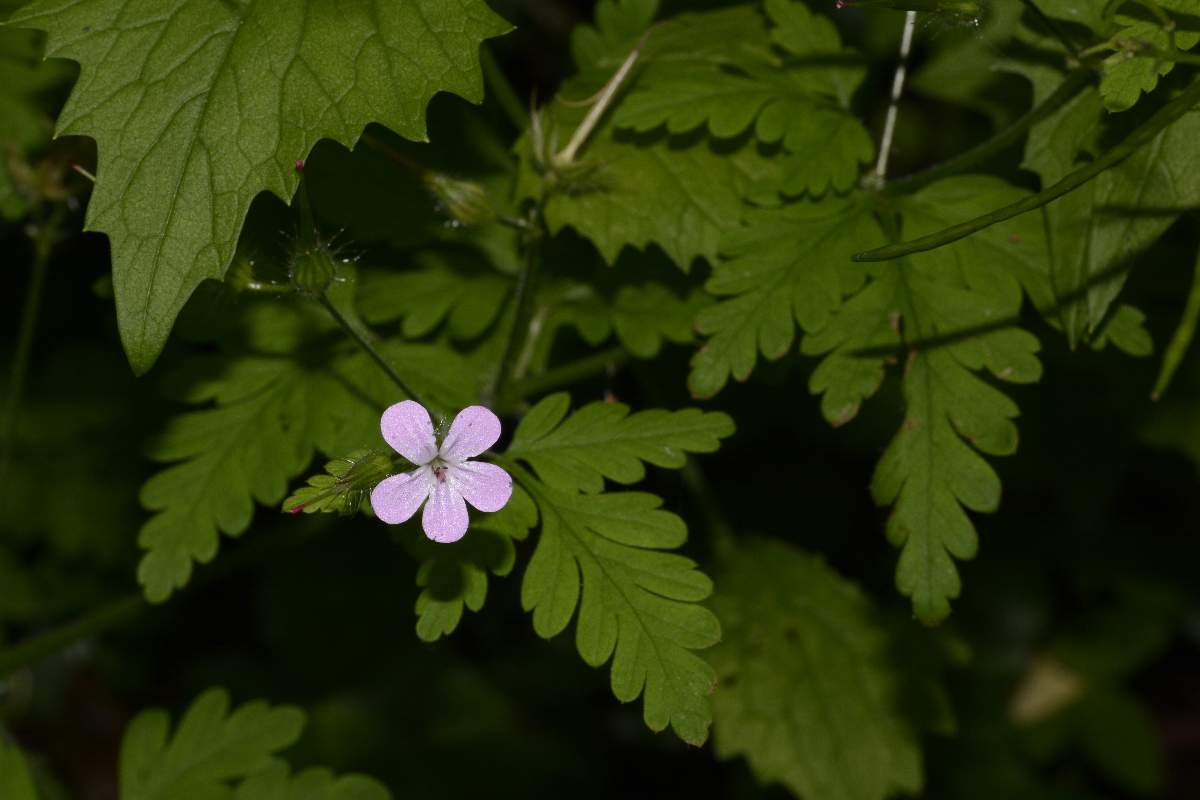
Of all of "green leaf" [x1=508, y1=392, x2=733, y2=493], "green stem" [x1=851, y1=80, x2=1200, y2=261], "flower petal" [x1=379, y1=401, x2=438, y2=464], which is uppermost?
"green stem" [x1=851, y1=80, x2=1200, y2=261]

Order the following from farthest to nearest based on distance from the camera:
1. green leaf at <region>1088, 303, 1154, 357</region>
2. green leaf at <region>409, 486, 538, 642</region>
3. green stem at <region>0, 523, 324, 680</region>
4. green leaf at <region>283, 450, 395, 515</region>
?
green stem at <region>0, 523, 324, 680</region> → green leaf at <region>1088, 303, 1154, 357</region> → green leaf at <region>409, 486, 538, 642</region> → green leaf at <region>283, 450, 395, 515</region>

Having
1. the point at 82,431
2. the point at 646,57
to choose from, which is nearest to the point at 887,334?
the point at 646,57

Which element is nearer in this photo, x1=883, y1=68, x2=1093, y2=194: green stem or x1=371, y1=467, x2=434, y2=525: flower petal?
x1=371, y1=467, x2=434, y2=525: flower petal

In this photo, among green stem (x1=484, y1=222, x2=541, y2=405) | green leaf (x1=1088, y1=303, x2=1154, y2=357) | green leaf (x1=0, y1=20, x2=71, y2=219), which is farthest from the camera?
green leaf (x1=0, y1=20, x2=71, y2=219)

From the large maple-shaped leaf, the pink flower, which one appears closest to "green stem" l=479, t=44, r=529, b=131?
the large maple-shaped leaf

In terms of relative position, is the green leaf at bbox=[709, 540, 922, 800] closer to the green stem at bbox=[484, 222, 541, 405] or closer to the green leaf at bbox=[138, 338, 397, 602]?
the green stem at bbox=[484, 222, 541, 405]

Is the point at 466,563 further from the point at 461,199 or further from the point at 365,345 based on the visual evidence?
the point at 461,199
